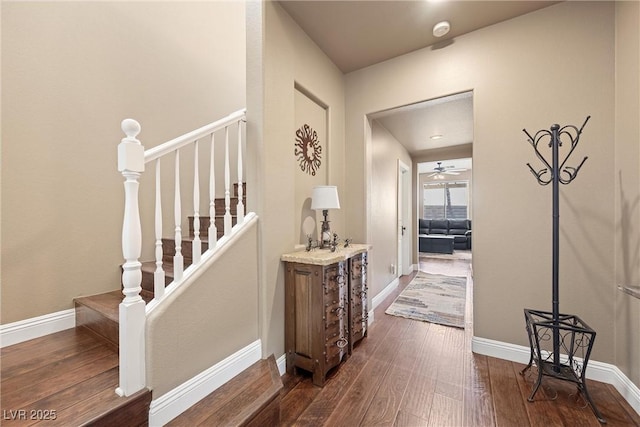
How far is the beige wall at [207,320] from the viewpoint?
129 centimetres

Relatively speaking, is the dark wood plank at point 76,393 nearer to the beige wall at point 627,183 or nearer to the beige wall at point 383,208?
the beige wall at point 383,208

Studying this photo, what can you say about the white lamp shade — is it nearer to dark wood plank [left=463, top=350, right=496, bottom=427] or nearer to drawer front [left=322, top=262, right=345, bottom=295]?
drawer front [left=322, top=262, right=345, bottom=295]

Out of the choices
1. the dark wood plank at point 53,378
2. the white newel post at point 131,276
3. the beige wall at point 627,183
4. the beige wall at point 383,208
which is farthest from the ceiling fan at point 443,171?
the dark wood plank at point 53,378

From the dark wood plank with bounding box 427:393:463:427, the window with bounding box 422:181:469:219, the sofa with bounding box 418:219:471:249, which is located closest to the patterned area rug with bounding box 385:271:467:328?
the dark wood plank with bounding box 427:393:463:427

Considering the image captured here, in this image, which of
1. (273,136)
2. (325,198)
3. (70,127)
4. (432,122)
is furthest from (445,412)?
(432,122)

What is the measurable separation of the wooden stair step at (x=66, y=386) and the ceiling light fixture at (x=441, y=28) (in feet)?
10.5

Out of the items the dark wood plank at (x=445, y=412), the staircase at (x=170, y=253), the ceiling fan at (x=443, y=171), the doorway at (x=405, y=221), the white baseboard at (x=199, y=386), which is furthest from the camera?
the ceiling fan at (x=443, y=171)

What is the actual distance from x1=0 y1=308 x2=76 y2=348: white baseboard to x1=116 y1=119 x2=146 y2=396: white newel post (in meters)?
1.13

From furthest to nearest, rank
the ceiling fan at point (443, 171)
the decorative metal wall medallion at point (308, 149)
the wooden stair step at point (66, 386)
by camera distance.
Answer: the ceiling fan at point (443, 171) → the decorative metal wall medallion at point (308, 149) → the wooden stair step at point (66, 386)

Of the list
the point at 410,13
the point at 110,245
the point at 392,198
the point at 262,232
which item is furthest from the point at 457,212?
the point at 110,245

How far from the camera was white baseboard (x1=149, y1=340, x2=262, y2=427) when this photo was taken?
1.27 metres

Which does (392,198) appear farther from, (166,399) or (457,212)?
(457,212)

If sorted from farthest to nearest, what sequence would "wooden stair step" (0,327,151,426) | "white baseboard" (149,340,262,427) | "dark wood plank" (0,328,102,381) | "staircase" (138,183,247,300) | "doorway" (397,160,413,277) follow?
1. "doorway" (397,160,413,277)
2. "staircase" (138,183,247,300)
3. "dark wood plank" (0,328,102,381)
4. "white baseboard" (149,340,262,427)
5. "wooden stair step" (0,327,151,426)

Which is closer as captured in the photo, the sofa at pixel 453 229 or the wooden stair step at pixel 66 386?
the wooden stair step at pixel 66 386
